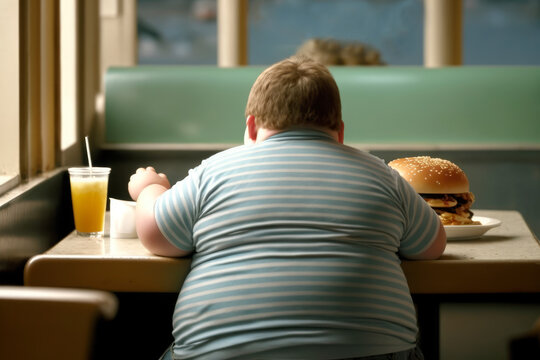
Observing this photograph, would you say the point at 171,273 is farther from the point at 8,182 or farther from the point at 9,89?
the point at 9,89

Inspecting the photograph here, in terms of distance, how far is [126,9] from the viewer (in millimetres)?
4020

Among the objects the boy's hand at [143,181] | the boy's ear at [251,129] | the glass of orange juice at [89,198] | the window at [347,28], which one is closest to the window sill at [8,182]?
the glass of orange juice at [89,198]

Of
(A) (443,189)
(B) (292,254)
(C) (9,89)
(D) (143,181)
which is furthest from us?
(C) (9,89)

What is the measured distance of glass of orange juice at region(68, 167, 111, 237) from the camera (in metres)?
1.70

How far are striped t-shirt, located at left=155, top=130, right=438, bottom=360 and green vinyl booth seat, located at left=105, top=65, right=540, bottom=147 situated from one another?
1.50 meters

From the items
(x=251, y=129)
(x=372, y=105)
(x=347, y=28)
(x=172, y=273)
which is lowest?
(x=172, y=273)

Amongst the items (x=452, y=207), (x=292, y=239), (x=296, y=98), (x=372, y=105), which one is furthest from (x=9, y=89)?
(x=372, y=105)

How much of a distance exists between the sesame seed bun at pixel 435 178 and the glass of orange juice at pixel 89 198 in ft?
2.40

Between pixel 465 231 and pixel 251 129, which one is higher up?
pixel 251 129

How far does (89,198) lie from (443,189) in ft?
2.75

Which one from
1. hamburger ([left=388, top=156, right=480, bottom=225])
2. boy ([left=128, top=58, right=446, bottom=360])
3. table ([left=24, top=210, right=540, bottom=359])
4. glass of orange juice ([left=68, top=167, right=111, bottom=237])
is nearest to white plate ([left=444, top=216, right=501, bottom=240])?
hamburger ([left=388, top=156, right=480, bottom=225])

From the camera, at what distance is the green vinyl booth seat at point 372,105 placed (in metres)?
2.73

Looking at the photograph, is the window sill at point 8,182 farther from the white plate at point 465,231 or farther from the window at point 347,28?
the window at point 347,28

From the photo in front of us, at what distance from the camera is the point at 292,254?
1178 mm
